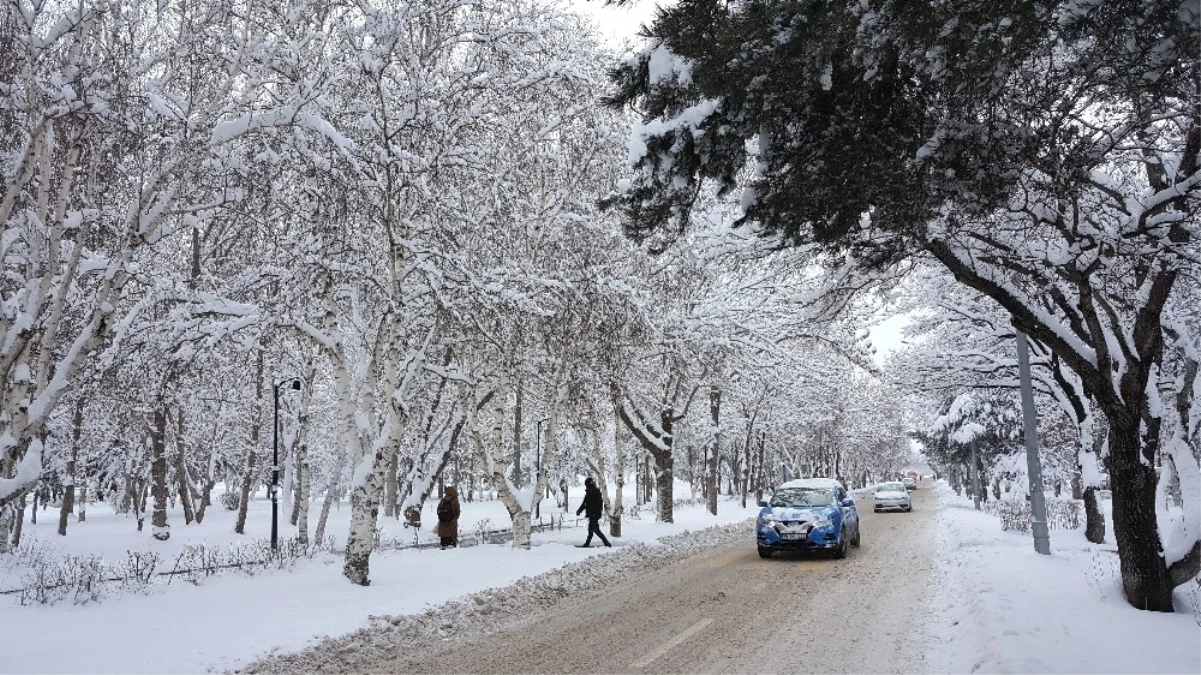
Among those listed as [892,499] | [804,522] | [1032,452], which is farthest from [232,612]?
[892,499]

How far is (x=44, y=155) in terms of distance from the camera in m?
8.97

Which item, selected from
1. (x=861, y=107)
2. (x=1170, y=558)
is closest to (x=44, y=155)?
(x=861, y=107)

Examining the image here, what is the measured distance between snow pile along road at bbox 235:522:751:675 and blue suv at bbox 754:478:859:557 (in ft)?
7.86

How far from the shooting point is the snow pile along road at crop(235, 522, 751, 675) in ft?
26.4

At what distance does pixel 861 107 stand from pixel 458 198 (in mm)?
8467

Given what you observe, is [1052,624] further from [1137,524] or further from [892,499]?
[892,499]

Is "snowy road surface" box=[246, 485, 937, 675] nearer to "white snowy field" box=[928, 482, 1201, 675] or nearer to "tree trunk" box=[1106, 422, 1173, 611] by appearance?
"white snowy field" box=[928, 482, 1201, 675]

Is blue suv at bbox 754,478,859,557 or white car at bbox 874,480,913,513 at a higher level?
blue suv at bbox 754,478,859,557

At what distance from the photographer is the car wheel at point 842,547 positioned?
17112mm

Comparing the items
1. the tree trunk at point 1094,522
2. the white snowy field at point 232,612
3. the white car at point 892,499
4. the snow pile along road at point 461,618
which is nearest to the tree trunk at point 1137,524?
the snow pile along road at point 461,618

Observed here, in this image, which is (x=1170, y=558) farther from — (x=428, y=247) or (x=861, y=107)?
(x=428, y=247)

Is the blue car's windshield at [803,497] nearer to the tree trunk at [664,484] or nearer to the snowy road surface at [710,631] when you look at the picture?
the snowy road surface at [710,631]

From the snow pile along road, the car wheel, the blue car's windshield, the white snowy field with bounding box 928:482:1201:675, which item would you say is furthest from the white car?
the snow pile along road

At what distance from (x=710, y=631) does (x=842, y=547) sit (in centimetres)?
927
